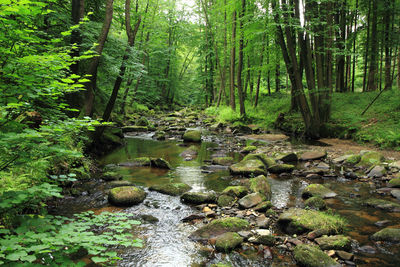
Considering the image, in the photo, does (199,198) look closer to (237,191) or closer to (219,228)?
(237,191)

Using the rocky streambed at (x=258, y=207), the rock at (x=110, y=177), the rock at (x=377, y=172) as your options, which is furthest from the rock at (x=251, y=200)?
the rock at (x=377, y=172)

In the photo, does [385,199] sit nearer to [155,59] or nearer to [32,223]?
[32,223]

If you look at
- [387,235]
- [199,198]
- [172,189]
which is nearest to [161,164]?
[172,189]

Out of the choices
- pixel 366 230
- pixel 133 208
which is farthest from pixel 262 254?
pixel 133 208

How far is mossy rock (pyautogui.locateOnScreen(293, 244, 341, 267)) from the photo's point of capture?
3436mm

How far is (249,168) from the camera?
8.06 metres

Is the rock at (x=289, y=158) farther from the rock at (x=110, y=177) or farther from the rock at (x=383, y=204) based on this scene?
the rock at (x=110, y=177)

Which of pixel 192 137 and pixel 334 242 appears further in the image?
pixel 192 137

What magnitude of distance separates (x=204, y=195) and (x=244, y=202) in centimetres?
102

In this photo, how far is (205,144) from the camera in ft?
45.3

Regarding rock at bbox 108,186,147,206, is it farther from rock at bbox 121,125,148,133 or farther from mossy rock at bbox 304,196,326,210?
rock at bbox 121,125,148,133

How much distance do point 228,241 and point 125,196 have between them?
2965mm

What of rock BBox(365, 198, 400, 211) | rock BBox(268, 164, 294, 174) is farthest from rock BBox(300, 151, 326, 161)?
rock BBox(365, 198, 400, 211)

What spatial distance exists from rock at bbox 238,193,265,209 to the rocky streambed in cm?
2
